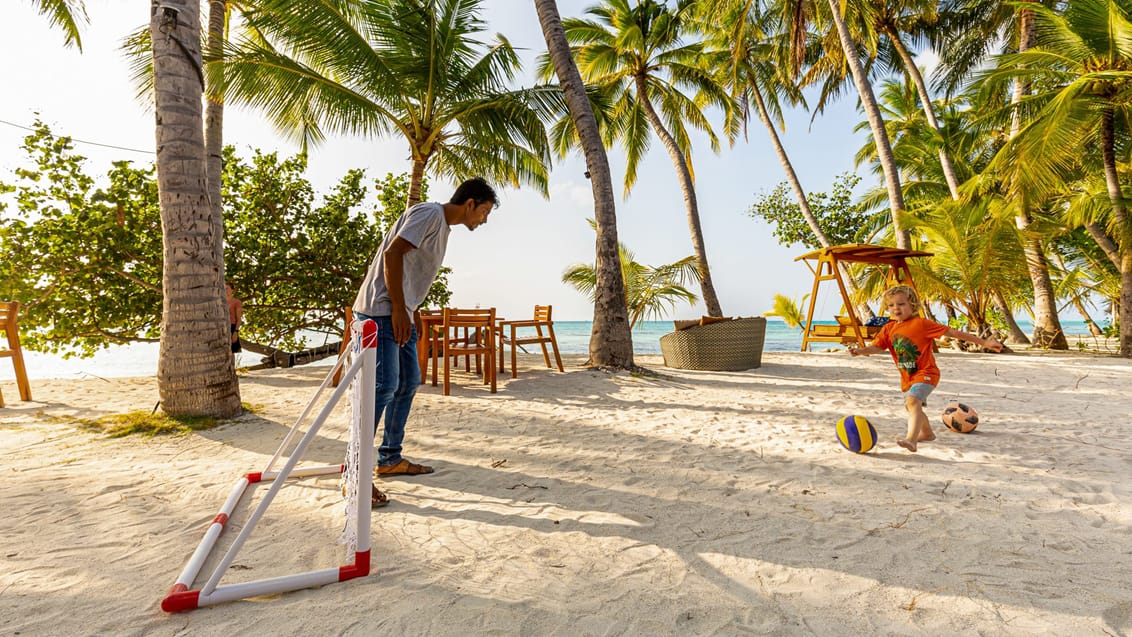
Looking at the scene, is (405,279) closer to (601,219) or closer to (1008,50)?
(601,219)

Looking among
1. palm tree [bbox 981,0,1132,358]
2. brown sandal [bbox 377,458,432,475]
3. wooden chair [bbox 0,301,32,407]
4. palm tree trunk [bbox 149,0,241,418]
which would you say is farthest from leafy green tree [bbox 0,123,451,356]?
palm tree [bbox 981,0,1132,358]

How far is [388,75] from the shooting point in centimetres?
798

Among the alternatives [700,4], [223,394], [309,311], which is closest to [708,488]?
[223,394]

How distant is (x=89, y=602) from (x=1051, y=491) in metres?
4.34

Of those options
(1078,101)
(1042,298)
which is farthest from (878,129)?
(1042,298)

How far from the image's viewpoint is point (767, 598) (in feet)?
5.60

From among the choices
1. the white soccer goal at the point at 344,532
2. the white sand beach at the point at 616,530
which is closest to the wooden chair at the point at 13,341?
the white sand beach at the point at 616,530

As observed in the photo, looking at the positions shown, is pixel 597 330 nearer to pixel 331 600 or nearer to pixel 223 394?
pixel 223 394

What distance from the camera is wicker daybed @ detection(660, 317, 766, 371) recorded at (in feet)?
26.6

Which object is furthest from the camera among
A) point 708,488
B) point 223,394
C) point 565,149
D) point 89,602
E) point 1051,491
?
point 565,149

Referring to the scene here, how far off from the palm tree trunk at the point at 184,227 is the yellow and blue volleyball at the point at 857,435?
5.16m

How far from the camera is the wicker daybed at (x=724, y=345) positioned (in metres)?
8.10

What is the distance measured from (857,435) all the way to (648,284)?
619 cm

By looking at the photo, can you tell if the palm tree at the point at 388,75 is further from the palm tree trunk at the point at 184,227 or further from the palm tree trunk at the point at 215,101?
the palm tree trunk at the point at 184,227
